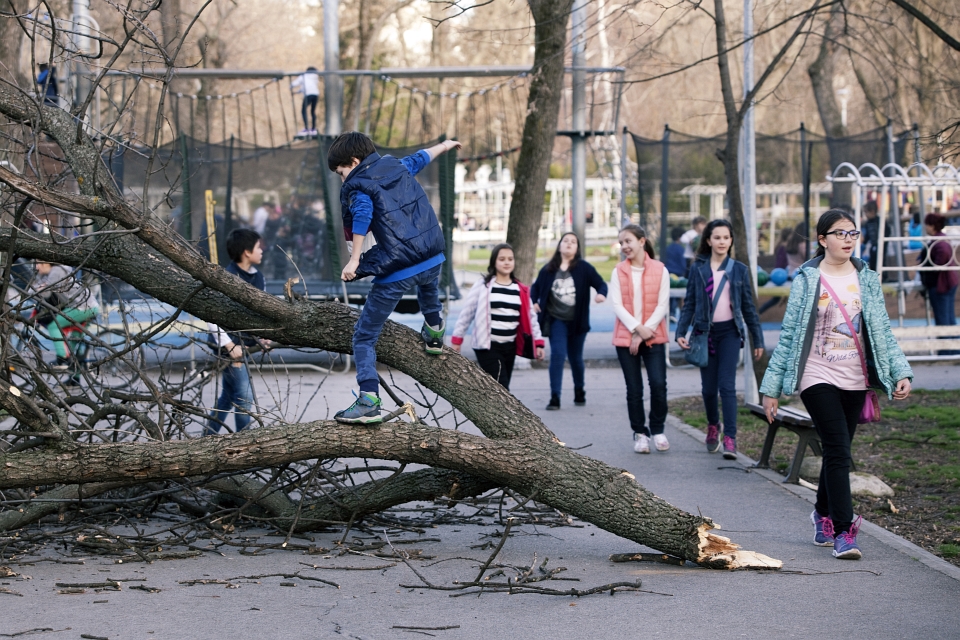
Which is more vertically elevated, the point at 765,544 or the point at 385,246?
the point at 385,246

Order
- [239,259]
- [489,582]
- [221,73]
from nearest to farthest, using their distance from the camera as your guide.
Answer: [489,582]
[239,259]
[221,73]

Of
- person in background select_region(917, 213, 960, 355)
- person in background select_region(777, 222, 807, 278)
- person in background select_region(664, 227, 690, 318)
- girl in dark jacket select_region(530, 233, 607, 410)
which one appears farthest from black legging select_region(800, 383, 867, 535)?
person in background select_region(777, 222, 807, 278)

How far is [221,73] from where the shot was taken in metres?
14.3

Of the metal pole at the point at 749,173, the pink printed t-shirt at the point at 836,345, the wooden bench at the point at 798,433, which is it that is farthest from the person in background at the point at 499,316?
the pink printed t-shirt at the point at 836,345

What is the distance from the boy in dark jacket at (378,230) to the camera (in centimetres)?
532

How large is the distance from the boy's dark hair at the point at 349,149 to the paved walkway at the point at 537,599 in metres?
2.07

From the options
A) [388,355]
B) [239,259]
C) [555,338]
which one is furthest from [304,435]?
[555,338]

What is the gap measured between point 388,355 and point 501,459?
1.00 metres

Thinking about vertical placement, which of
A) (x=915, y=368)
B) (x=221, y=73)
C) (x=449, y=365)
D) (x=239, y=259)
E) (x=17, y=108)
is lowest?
(x=915, y=368)

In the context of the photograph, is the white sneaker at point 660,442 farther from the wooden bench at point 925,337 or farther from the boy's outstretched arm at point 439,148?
the wooden bench at point 925,337

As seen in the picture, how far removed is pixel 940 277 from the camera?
13312mm

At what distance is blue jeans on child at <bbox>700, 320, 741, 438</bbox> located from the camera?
8.10 m

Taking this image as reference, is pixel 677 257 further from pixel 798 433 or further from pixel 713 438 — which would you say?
pixel 798 433

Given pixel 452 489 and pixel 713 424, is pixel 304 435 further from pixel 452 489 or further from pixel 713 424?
pixel 713 424
